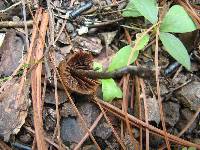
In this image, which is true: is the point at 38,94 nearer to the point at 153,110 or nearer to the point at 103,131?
the point at 103,131

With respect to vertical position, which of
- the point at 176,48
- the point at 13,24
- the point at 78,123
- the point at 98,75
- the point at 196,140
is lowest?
the point at 196,140

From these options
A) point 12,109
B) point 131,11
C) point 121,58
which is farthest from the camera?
point 131,11

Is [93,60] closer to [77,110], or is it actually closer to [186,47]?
[77,110]

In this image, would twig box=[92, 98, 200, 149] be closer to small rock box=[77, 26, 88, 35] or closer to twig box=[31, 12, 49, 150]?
twig box=[31, 12, 49, 150]

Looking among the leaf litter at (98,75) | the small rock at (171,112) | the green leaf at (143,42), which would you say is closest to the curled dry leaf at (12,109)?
the leaf litter at (98,75)

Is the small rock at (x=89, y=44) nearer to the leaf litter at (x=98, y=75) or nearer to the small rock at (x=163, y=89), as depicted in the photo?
the leaf litter at (x=98, y=75)

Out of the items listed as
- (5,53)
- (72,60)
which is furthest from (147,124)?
(5,53)

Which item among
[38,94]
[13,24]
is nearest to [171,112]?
[38,94]

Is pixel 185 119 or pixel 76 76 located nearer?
pixel 76 76
